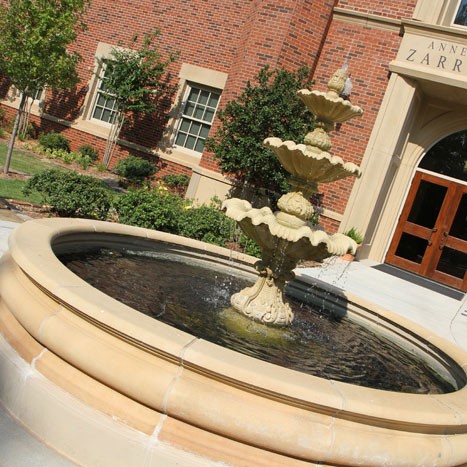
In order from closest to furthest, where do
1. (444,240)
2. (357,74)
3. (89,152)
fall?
(357,74) < (444,240) < (89,152)

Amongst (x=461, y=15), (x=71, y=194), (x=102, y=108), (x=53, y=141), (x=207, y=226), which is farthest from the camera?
(x=102, y=108)

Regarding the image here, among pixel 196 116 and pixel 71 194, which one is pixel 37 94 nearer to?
pixel 196 116

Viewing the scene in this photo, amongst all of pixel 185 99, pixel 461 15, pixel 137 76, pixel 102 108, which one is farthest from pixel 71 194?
pixel 461 15

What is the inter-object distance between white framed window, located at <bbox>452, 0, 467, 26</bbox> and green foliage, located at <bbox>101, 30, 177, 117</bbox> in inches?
309

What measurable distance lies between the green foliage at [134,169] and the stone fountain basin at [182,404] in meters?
12.0

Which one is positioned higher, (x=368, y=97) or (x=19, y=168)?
(x=368, y=97)

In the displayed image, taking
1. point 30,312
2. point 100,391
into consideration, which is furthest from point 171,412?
point 30,312

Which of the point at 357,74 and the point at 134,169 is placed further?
the point at 134,169

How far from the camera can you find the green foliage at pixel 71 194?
805cm

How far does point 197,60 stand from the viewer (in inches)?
615

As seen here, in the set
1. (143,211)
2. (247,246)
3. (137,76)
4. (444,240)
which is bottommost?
(247,246)

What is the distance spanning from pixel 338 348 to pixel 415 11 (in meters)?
10.4

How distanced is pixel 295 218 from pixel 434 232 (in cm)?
1050

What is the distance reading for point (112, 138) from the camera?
16531 millimetres
